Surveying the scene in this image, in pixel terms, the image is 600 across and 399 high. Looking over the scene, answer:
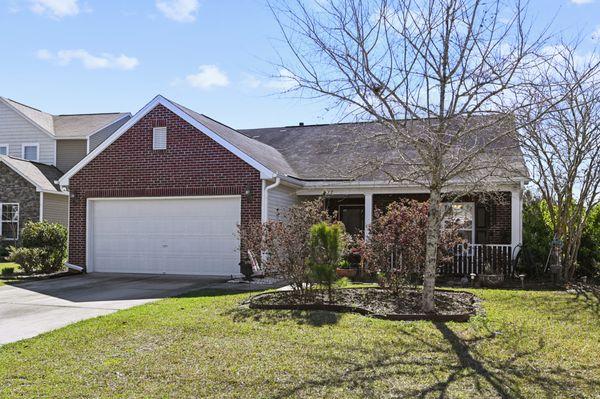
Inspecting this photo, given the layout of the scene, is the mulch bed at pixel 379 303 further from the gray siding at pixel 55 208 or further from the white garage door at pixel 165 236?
the gray siding at pixel 55 208

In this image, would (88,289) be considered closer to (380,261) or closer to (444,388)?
(380,261)

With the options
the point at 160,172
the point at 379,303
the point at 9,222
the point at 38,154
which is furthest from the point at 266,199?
the point at 38,154

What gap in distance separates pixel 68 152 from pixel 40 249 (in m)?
12.5

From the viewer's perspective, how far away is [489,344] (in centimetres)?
704

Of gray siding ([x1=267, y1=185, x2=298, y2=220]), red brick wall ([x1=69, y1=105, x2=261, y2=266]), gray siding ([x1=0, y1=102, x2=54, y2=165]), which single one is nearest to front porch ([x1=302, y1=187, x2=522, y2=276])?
gray siding ([x1=267, y1=185, x2=298, y2=220])

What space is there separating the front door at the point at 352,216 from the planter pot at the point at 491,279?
5.19m

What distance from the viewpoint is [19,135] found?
88.6 ft

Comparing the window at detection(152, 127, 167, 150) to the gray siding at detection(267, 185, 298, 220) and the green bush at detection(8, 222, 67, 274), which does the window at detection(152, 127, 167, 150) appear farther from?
the green bush at detection(8, 222, 67, 274)

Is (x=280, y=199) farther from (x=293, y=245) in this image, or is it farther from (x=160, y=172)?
(x=293, y=245)

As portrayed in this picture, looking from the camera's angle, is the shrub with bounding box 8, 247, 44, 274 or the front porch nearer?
the front porch

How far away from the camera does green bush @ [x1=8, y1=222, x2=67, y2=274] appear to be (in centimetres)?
1516

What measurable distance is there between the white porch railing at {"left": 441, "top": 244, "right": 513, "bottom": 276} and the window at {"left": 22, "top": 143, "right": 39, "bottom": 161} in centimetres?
2093

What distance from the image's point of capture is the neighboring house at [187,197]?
14.8 m

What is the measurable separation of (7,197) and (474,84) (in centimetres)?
2050
